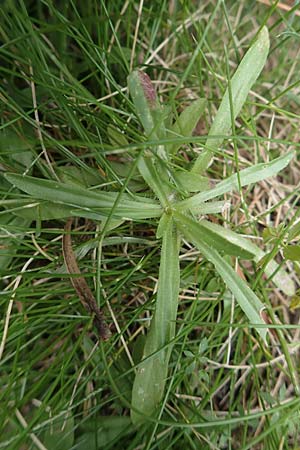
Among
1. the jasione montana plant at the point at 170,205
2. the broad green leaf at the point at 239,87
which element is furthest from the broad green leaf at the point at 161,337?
the broad green leaf at the point at 239,87

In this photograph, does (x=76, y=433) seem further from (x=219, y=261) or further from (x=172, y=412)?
(x=219, y=261)

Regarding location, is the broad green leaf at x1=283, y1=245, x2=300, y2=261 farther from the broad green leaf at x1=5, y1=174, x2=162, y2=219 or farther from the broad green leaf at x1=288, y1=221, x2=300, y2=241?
the broad green leaf at x1=5, y1=174, x2=162, y2=219

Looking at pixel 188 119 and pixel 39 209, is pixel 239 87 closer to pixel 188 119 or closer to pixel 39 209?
pixel 188 119

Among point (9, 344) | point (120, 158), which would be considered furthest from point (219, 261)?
point (9, 344)

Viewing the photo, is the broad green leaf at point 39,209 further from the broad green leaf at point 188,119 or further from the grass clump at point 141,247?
the broad green leaf at point 188,119

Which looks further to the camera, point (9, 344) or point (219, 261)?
point (9, 344)

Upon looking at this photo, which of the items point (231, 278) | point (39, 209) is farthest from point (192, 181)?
point (39, 209)
